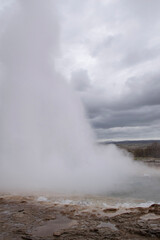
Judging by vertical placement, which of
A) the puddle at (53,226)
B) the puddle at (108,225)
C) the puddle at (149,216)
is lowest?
the puddle at (53,226)

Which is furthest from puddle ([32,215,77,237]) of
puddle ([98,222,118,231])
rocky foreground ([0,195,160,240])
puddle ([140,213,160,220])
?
puddle ([140,213,160,220])

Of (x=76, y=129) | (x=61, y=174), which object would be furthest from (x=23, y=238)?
(x=76, y=129)

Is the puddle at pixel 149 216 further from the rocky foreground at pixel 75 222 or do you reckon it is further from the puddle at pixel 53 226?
the puddle at pixel 53 226

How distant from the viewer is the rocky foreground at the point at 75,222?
14.1ft

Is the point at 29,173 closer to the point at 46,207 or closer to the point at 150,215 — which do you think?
the point at 46,207

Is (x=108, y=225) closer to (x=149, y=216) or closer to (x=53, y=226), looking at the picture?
(x=149, y=216)

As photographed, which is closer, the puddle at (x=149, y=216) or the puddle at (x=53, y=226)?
the puddle at (x=53, y=226)

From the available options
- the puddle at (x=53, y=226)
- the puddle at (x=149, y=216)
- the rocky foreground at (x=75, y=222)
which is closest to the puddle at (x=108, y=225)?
the rocky foreground at (x=75, y=222)

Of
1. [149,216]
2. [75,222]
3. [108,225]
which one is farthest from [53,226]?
[149,216]

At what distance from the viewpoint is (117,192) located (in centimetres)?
821

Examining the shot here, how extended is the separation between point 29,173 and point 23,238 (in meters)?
6.90

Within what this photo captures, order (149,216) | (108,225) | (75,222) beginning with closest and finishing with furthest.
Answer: (108,225) < (75,222) < (149,216)

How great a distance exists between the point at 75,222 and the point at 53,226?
58 cm

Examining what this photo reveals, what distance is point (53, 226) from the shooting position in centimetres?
486
